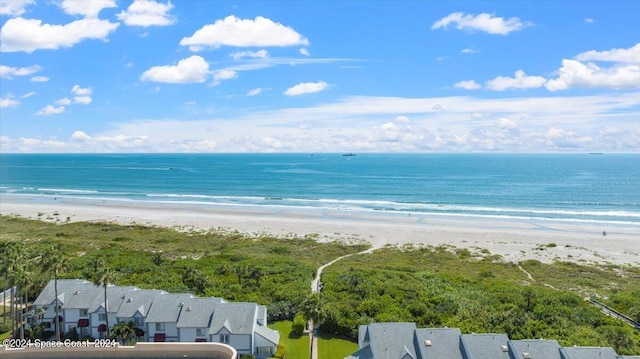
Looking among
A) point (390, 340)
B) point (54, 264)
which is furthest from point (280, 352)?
point (54, 264)

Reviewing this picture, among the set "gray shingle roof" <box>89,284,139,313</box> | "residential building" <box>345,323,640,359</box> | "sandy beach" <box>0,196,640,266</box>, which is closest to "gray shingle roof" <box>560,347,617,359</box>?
"residential building" <box>345,323,640,359</box>

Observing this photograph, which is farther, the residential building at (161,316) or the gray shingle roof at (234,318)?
the residential building at (161,316)

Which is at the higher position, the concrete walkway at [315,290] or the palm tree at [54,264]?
the palm tree at [54,264]

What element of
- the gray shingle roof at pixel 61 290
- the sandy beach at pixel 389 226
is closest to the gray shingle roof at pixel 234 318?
the gray shingle roof at pixel 61 290

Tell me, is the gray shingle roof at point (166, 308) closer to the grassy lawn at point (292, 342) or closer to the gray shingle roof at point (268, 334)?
the gray shingle roof at point (268, 334)

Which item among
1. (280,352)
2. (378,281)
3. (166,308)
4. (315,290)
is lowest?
(280,352)

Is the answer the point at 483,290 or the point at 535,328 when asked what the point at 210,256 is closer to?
the point at 483,290

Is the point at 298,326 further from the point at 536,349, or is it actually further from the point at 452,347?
the point at 536,349
